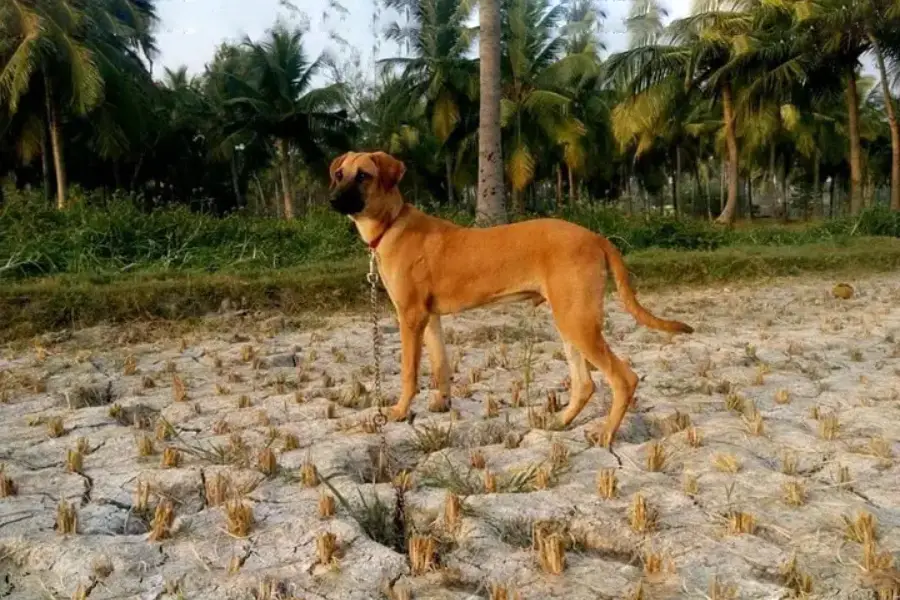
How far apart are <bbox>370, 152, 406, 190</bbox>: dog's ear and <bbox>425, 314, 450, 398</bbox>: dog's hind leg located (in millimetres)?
958

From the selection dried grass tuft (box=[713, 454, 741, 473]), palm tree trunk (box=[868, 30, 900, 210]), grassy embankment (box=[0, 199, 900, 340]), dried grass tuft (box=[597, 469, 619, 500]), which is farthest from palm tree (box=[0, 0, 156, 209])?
palm tree trunk (box=[868, 30, 900, 210])

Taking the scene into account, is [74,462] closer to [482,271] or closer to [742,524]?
[482,271]

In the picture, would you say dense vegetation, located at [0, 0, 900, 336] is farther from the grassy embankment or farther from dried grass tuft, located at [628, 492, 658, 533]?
dried grass tuft, located at [628, 492, 658, 533]

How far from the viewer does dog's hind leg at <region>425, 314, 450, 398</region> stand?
5.30m

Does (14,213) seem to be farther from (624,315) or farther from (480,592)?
(480,592)

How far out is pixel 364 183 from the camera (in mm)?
4832

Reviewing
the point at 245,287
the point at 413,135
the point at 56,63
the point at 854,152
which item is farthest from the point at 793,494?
the point at 413,135

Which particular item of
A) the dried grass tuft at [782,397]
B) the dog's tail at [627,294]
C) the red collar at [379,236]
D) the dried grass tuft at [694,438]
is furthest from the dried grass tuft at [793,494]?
the red collar at [379,236]

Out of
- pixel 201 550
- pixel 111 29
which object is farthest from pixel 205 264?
pixel 111 29

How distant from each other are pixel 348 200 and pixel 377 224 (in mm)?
396

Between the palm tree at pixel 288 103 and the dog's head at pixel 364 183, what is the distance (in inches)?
1109

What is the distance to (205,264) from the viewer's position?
469 inches

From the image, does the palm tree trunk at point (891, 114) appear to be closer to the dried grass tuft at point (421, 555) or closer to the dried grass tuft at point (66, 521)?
the dried grass tuft at point (421, 555)

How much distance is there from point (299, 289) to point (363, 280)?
33.2 inches
